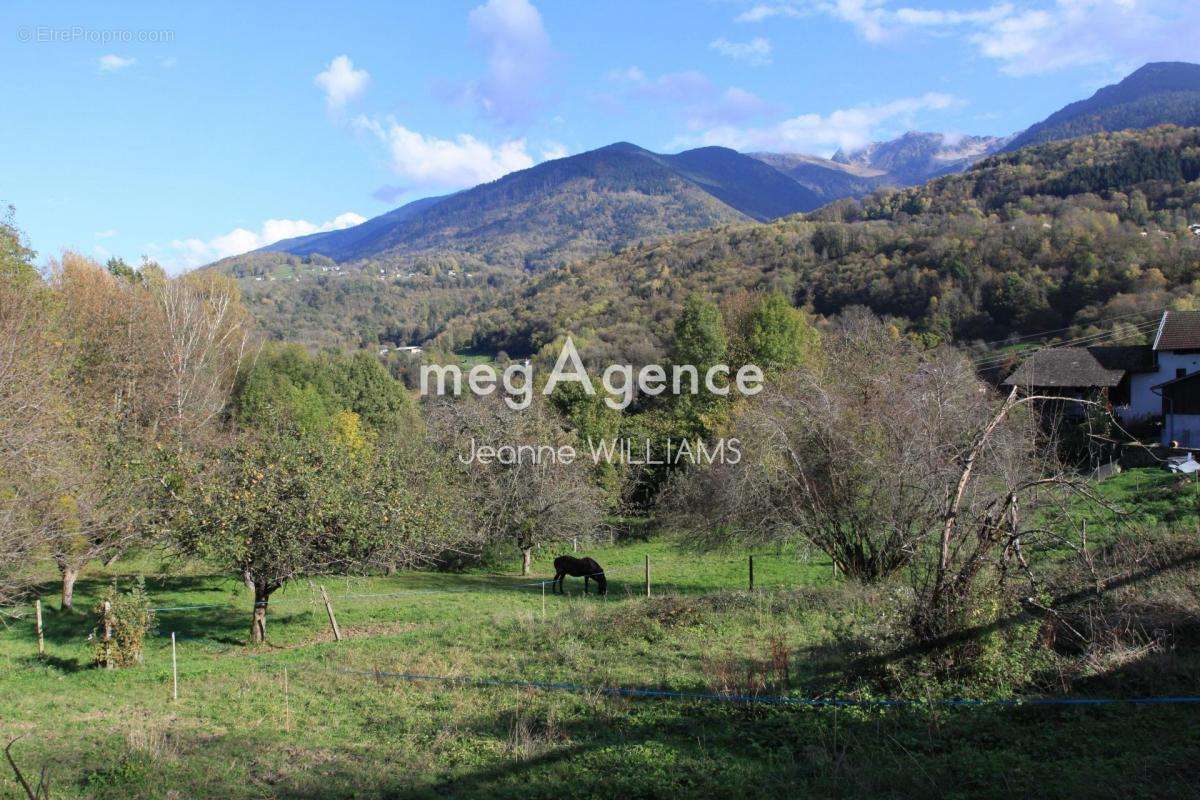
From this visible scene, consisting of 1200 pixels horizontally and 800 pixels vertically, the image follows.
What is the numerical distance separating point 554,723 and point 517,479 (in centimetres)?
1798

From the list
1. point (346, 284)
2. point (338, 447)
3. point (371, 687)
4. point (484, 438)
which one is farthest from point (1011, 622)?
point (346, 284)

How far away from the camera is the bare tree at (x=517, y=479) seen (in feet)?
85.4

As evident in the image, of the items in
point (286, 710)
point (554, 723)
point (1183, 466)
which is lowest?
point (286, 710)

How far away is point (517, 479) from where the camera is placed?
2617 cm

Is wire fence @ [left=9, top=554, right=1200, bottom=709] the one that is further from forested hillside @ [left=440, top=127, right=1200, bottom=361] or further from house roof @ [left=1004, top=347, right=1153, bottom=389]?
forested hillside @ [left=440, top=127, right=1200, bottom=361]

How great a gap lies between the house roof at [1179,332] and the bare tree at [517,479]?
33.2 metres

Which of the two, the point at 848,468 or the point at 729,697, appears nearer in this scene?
the point at 729,697

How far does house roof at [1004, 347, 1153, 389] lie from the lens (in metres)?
40.4

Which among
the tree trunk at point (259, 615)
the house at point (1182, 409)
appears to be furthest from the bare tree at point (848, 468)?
the house at point (1182, 409)

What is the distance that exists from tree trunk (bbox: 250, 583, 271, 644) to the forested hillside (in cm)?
4811

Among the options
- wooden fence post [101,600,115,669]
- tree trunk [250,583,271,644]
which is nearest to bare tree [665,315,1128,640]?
tree trunk [250,583,271,644]

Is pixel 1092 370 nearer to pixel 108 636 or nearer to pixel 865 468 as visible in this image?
pixel 865 468

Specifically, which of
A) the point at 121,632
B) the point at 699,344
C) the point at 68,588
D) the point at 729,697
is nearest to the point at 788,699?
the point at 729,697

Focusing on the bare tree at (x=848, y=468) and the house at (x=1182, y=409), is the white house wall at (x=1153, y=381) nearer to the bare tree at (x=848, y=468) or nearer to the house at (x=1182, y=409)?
the house at (x=1182, y=409)
